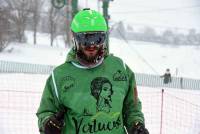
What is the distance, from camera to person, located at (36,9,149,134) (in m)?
2.34

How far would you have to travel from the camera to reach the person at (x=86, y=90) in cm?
234

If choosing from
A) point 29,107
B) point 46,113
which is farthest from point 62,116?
point 29,107

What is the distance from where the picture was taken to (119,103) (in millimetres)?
2436

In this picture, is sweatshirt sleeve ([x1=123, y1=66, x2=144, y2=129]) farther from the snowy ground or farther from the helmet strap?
the snowy ground

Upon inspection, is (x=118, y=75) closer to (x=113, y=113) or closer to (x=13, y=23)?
(x=113, y=113)

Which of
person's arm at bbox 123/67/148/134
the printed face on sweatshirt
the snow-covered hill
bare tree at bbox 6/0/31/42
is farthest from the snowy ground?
bare tree at bbox 6/0/31/42

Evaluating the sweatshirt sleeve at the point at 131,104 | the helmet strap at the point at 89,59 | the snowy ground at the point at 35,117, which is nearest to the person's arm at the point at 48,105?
the helmet strap at the point at 89,59

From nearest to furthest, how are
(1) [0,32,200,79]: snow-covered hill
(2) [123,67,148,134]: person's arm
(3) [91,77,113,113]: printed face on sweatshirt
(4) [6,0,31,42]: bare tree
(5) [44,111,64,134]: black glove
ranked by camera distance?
(5) [44,111,64,134]: black glove < (3) [91,77,113,113]: printed face on sweatshirt < (2) [123,67,148,134]: person's arm < (1) [0,32,200,79]: snow-covered hill < (4) [6,0,31,42]: bare tree

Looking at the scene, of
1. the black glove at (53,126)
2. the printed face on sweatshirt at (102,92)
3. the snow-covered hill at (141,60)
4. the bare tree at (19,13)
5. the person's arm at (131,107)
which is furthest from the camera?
the bare tree at (19,13)

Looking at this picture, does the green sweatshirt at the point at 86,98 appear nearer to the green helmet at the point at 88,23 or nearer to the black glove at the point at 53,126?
the black glove at the point at 53,126

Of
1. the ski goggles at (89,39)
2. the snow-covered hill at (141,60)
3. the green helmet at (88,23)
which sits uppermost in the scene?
the green helmet at (88,23)

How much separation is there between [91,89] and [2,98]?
308 inches

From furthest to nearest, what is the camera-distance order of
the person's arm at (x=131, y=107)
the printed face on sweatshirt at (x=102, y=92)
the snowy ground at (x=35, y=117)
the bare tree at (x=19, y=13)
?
the bare tree at (x=19, y=13) < the snowy ground at (x=35, y=117) < the person's arm at (x=131, y=107) < the printed face on sweatshirt at (x=102, y=92)

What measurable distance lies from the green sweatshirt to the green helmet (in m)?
0.19
